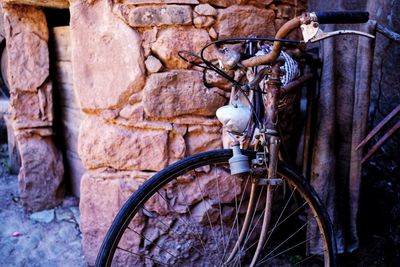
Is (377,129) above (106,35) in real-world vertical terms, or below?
below

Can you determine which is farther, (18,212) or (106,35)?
(18,212)

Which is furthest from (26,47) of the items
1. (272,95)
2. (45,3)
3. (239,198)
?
(272,95)

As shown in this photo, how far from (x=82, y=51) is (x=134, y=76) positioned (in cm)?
31

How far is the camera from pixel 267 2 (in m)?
2.07

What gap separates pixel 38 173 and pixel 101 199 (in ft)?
3.16

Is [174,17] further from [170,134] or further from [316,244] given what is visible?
[316,244]

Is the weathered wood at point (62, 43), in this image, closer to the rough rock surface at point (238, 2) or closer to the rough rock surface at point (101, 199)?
the rough rock surface at point (101, 199)

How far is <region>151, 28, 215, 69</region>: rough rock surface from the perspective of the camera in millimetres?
1994

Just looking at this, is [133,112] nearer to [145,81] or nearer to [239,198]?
[145,81]

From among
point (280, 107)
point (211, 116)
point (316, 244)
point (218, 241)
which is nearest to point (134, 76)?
point (211, 116)

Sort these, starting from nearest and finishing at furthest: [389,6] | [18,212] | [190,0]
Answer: [190,0], [389,6], [18,212]

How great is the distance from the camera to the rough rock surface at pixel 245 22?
2002mm

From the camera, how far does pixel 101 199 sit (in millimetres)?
2209

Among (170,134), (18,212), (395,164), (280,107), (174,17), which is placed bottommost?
(18,212)
